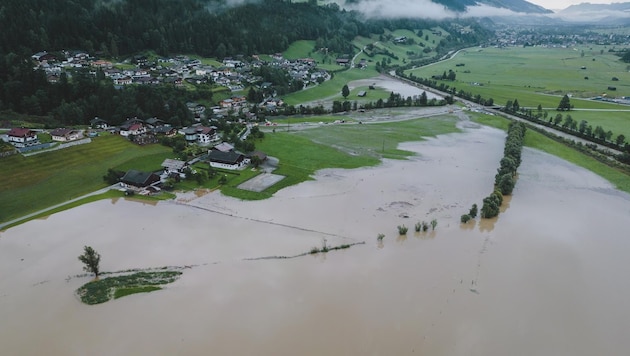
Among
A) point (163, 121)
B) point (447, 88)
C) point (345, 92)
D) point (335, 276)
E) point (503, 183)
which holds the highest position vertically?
point (447, 88)

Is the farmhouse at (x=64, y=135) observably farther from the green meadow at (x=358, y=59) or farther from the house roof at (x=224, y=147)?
the green meadow at (x=358, y=59)

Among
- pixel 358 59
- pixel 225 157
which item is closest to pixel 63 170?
pixel 225 157

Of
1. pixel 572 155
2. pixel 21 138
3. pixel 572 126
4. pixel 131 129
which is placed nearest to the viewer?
pixel 21 138

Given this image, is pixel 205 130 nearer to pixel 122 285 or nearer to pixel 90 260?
pixel 90 260

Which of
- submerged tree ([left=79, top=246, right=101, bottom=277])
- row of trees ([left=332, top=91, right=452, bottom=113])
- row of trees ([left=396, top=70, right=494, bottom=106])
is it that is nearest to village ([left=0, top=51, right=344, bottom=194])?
row of trees ([left=332, top=91, right=452, bottom=113])

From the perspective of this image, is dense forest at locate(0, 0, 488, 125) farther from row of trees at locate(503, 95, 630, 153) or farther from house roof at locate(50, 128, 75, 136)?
row of trees at locate(503, 95, 630, 153)

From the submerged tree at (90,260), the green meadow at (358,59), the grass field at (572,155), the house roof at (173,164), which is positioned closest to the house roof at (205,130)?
the house roof at (173,164)

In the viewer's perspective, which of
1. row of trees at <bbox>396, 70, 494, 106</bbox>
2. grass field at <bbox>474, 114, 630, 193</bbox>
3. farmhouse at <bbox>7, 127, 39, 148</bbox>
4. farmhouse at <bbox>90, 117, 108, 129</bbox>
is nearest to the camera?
farmhouse at <bbox>7, 127, 39, 148</bbox>

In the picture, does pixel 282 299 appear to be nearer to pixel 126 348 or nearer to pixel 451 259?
pixel 126 348
